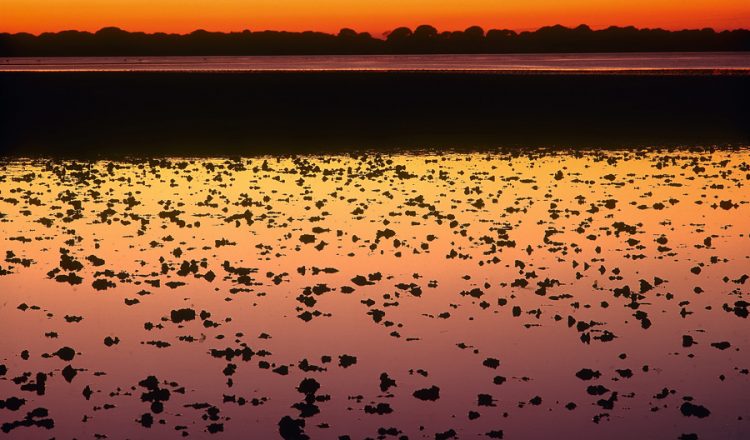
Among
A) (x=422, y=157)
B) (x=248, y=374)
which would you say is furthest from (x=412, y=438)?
(x=422, y=157)

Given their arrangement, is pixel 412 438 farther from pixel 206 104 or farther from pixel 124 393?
pixel 206 104

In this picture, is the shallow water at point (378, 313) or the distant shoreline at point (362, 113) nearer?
the shallow water at point (378, 313)

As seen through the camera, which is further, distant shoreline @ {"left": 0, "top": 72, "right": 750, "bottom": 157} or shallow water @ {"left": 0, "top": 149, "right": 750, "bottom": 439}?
distant shoreline @ {"left": 0, "top": 72, "right": 750, "bottom": 157}

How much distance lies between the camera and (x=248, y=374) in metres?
13.5

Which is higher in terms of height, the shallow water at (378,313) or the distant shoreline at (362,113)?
the shallow water at (378,313)

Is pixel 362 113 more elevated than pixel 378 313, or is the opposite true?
pixel 378 313

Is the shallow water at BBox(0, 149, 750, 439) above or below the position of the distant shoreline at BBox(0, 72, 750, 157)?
above

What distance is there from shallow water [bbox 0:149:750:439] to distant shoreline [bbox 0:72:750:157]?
2181cm

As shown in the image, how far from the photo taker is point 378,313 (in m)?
16.3

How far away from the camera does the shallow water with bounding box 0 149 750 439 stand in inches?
475

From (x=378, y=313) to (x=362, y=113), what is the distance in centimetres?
5906

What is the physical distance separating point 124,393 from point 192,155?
35277 millimetres

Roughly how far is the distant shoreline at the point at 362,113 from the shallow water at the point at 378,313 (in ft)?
71.6

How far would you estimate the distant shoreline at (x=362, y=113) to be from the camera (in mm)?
53594
